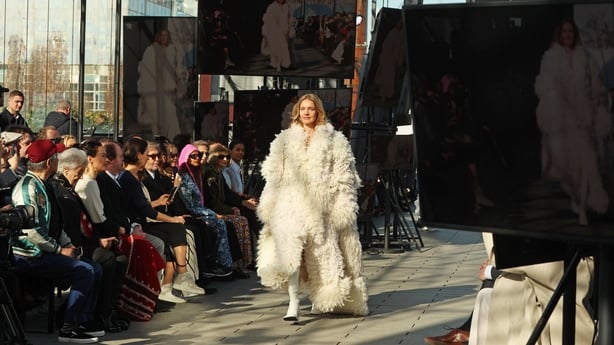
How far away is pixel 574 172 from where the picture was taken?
4.02m

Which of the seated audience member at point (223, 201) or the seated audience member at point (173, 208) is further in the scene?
the seated audience member at point (223, 201)

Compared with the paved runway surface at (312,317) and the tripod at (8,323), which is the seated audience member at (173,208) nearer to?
the paved runway surface at (312,317)

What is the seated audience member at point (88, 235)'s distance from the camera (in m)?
9.87

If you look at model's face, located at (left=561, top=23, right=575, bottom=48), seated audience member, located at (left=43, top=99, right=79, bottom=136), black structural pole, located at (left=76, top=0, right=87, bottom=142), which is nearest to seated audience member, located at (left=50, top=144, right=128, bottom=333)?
black structural pole, located at (left=76, top=0, right=87, bottom=142)

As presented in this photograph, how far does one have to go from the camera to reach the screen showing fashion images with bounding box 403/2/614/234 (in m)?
3.93

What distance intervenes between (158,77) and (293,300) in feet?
20.1

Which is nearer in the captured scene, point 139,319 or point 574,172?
point 574,172

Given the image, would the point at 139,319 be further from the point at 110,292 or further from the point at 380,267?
the point at 380,267

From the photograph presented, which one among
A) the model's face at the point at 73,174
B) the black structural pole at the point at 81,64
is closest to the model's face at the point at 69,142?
the model's face at the point at 73,174

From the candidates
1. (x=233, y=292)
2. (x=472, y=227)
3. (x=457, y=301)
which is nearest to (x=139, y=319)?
(x=233, y=292)

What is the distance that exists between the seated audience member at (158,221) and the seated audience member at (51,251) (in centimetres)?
161

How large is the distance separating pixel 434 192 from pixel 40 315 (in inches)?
273

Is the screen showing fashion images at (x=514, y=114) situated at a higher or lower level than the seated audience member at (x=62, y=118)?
higher

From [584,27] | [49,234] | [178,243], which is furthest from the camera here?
[178,243]
